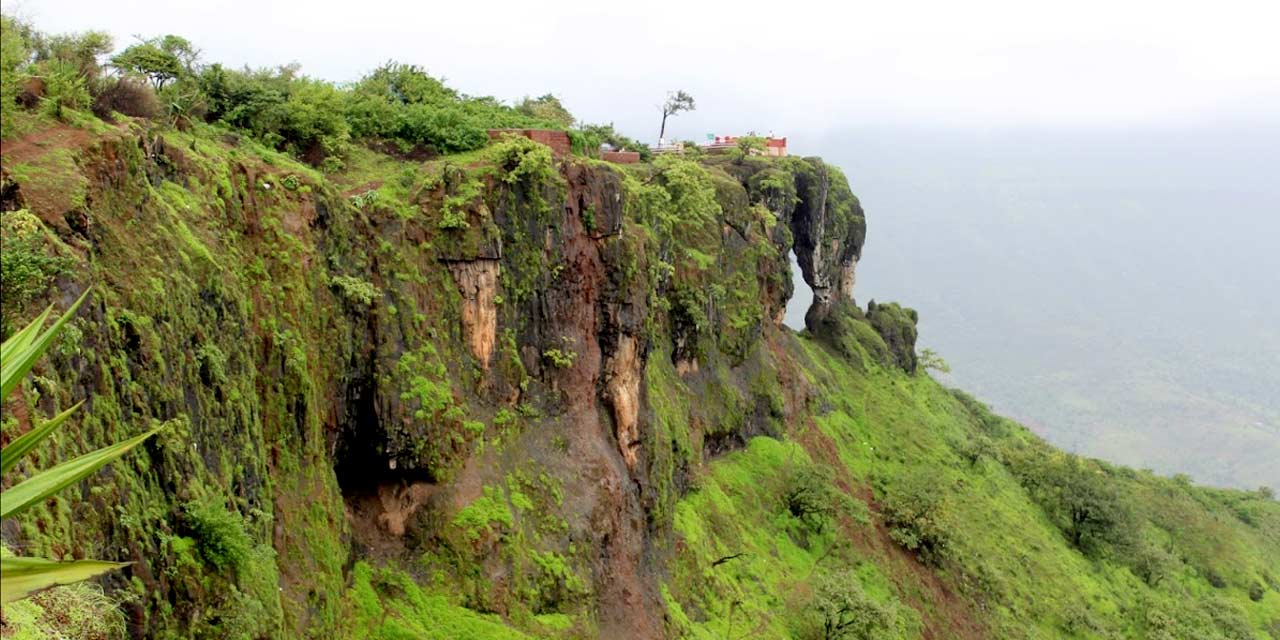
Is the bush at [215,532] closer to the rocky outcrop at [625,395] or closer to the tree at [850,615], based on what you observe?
the rocky outcrop at [625,395]

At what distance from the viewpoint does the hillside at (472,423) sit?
11.7 metres

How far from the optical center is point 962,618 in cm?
3419

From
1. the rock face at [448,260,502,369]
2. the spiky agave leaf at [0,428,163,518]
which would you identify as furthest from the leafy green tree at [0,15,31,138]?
the rock face at [448,260,502,369]

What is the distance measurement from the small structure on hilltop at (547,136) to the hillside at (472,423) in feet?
2.42

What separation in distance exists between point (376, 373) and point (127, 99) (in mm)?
6979

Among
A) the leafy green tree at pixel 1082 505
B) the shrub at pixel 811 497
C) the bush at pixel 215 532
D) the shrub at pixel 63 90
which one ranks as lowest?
the leafy green tree at pixel 1082 505

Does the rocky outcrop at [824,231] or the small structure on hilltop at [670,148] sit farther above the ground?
the small structure on hilltop at [670,148]

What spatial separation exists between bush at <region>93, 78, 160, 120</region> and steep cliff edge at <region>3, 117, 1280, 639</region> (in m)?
1.24

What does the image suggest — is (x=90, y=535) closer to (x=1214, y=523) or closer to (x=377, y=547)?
(x=377, y=547)

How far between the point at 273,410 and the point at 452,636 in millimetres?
6401

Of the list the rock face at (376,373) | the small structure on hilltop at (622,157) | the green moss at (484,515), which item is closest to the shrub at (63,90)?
the rock face at (376,373)

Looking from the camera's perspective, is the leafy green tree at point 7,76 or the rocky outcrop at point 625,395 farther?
the rocky outcrop at point 625,395

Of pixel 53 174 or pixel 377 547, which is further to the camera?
pixel 377 547

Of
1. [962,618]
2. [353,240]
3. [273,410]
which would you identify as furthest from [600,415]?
[962,618]
